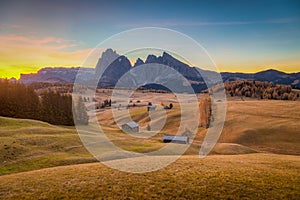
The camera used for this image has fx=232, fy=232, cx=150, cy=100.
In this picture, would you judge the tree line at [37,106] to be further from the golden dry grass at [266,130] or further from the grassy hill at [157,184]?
the grassy hill at [157,184]

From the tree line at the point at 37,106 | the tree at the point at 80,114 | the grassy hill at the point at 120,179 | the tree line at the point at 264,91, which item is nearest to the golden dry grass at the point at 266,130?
the grassy hill at the point at 120,179

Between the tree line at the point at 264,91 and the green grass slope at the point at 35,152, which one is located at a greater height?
the tree line at the point at 264,91

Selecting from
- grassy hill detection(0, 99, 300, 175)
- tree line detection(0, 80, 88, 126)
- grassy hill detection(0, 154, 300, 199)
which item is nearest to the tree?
tree line detection(0, 80, 88, 126)

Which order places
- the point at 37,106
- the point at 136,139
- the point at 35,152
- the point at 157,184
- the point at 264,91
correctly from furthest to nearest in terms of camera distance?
1. the point at 264,91
2. the point at 37,106
3. the point at 136,139
4. the point at 35,152
5. the point at 157,184

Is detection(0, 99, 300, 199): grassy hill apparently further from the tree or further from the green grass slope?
the tree

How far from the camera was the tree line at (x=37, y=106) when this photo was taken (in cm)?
7956

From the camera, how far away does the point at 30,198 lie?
16.7 meters

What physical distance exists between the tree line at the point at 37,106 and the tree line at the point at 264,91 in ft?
466

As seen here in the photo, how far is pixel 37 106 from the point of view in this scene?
278 feet

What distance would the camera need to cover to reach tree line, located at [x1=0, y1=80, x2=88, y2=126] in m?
79.6

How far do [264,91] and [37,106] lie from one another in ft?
541

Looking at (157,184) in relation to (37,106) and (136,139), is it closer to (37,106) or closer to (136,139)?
(136,139)

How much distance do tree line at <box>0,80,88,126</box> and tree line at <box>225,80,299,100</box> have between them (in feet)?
466

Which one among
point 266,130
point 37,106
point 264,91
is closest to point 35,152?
point 37,106
